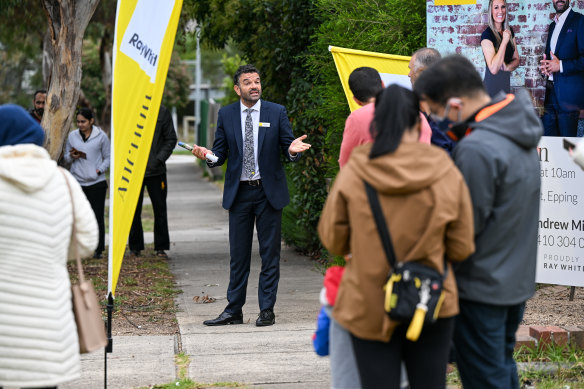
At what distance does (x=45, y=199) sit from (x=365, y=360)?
1.57 m

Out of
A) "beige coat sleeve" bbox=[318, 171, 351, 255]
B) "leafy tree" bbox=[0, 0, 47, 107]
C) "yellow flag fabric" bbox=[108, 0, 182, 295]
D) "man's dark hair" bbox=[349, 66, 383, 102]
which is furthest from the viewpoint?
"leafy tree" bbox=[0, 0, 47, 107]

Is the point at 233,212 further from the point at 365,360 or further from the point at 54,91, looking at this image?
the point at 365,360

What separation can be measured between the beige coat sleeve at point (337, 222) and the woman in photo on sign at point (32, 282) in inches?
48.8

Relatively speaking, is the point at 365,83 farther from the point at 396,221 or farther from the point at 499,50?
the point at 396,221

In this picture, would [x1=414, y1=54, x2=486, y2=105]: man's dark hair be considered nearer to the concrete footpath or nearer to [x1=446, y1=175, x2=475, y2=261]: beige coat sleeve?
[x1=446, y1=175, x2=475, y2=261]: beige coat sleeve

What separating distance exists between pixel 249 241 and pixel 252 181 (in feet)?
1.65

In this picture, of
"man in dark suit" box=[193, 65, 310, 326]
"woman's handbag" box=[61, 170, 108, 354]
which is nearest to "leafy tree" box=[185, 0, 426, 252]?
"man in dark suit" box=[193, 65, 310, 326]

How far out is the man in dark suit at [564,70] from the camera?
6559mm

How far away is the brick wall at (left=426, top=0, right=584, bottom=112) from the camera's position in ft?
21.9

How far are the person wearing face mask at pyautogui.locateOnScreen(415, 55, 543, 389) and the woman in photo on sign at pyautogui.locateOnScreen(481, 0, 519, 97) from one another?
286cm

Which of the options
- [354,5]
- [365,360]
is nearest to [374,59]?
[354,5]

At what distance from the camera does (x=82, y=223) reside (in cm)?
418

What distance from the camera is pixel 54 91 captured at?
9594 millimetres

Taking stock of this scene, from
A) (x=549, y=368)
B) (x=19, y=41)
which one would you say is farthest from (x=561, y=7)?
(x=19, y=41)
